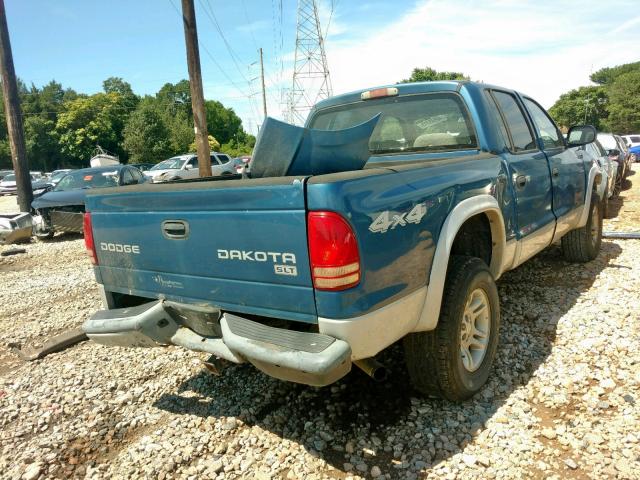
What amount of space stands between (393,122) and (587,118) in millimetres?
76023

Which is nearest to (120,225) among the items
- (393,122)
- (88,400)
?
(88,400)

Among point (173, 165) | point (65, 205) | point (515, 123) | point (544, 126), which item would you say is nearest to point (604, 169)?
point (544, 126)

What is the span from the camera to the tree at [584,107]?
6750 centimetres

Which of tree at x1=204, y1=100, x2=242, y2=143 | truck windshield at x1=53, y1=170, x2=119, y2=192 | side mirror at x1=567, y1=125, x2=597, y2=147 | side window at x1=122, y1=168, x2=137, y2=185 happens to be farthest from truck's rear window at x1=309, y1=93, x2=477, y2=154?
tree at x1=204, y1=100, x2=242, y2=143

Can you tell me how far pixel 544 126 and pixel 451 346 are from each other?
10.2 ft

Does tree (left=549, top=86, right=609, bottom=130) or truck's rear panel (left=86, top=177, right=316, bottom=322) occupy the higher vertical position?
tree (left=549, top=86, right=609, bottom=130)

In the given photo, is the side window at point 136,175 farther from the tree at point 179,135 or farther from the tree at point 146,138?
the tree at point 179,135

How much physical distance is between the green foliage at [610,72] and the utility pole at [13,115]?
97695 mm

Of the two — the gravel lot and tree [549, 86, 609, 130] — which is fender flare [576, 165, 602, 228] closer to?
the gravel lot

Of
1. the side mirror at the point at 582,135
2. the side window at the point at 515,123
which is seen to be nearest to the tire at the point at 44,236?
the side window at the point at 515,123

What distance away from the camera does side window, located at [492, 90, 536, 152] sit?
3.93 metres

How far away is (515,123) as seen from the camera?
13.5ft

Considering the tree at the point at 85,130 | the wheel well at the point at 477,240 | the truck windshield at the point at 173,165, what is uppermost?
the tree at the point at 85,130

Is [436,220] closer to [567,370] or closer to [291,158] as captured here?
[291,158]
